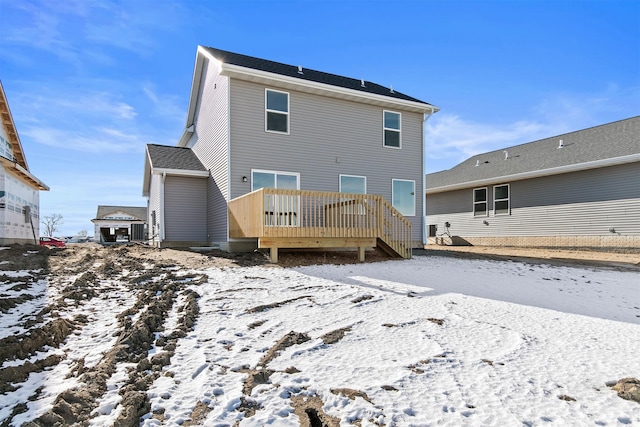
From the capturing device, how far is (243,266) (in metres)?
7.82

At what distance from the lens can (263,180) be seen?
10758 mm

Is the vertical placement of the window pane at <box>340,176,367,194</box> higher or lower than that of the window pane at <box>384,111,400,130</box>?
lower

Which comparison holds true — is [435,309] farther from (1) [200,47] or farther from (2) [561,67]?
(2) [561,67]

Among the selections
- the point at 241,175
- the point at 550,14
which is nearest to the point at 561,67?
the point at 550,14

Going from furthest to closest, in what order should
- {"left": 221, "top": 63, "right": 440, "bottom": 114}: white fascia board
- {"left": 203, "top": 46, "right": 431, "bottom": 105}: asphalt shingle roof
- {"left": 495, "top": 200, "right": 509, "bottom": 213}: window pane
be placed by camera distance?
{"left": 495, "top": 200, "right": 509, "bottom": 213}: window pane
{"left": 203, "top": 46, "right": 431, "bottom": 105}: asphalt shingle roof
{"left": 221, "top": 63, "right": 440, "bottom": 114}: white fascia board

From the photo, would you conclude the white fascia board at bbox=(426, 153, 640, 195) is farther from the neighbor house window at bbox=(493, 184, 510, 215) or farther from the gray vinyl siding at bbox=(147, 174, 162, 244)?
the gray vinyl siding at bbox=(147, 174, 162, 244)

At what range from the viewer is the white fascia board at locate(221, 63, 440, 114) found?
1005 centimetres

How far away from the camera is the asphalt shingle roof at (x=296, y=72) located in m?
11.5

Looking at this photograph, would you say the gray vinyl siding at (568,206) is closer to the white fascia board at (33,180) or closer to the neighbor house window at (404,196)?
the neighbor house window at (404,196)

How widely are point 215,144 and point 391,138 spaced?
631 centimetres

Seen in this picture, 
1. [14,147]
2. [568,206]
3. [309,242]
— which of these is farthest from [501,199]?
[14,147]

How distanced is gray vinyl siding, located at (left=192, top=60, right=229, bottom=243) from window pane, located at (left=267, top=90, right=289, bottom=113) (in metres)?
1.33

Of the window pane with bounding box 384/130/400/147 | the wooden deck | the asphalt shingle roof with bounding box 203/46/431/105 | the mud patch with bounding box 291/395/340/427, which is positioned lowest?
the mud patch with bounding box 291/395/340/427

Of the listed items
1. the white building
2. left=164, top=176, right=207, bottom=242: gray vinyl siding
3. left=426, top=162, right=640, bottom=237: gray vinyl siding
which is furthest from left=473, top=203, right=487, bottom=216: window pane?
the white building
